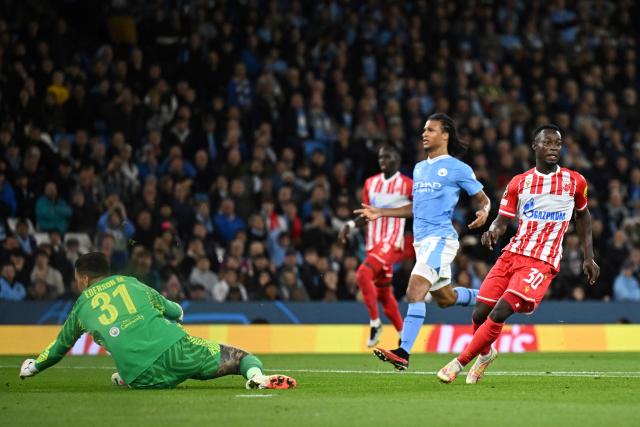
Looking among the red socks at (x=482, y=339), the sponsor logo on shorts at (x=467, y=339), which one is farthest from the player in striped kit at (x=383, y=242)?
the red socks at (x=482, y=339)

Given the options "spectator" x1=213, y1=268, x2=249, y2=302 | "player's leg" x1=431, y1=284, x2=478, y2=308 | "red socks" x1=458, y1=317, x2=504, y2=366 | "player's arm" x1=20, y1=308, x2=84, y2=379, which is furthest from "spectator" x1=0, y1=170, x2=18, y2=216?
"red socks" x1=458, y1=317, x2=504, y2=366

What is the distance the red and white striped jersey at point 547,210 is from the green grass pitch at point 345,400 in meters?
1.20

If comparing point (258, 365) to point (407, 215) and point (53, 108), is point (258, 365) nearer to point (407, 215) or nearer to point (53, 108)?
point (407, 215)

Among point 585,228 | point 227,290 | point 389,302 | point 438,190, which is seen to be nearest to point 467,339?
point 389,302

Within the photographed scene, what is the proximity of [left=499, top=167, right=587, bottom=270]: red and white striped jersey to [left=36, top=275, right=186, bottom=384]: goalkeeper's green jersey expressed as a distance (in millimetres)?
3309

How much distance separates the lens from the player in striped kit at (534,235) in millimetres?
10641

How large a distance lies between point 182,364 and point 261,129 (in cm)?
1252

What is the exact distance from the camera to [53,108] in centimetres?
2036

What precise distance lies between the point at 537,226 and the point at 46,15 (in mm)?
13790

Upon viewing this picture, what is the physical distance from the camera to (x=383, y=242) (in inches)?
→ 634

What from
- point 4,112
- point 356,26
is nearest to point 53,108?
point 4,112

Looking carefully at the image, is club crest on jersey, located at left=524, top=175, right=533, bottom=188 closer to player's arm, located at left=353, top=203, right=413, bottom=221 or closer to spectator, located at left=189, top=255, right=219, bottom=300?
player's arm, located at left=353, top=203, right=413, bottom=221

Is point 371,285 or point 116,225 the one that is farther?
point 116,225

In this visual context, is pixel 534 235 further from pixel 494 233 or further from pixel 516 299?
pixel 516 299
